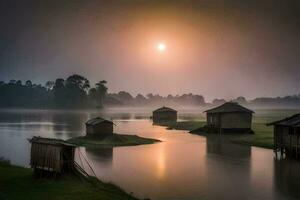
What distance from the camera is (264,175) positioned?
3516cm

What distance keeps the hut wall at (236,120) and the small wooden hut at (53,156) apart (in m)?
49.7

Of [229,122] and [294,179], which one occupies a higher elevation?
[229,122]

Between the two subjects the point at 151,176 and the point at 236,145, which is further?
the point at 236,145

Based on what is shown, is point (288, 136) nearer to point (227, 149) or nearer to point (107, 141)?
point (227, 149)

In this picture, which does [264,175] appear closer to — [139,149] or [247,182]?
[247,182]

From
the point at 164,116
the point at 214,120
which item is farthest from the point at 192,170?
the point at 164,116

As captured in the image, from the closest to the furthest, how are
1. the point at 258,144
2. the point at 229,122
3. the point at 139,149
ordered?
the point at 139,149, the point at 258,144, the point at 229,122

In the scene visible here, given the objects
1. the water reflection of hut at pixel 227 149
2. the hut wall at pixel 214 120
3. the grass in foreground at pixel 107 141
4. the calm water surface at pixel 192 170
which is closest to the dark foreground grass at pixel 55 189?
the calm water surface at pixel 192 170

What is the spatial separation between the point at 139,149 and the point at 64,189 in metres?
27.6

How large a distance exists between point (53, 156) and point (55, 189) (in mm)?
3689

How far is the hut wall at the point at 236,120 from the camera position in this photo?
74.8 m

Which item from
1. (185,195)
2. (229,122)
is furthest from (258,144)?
(185,195)

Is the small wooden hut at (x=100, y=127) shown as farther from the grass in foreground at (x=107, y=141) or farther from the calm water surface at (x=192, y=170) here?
the calm water surface at (x=192, y=170)

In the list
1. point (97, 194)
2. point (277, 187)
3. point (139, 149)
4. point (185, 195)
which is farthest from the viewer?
point (139, 149)
